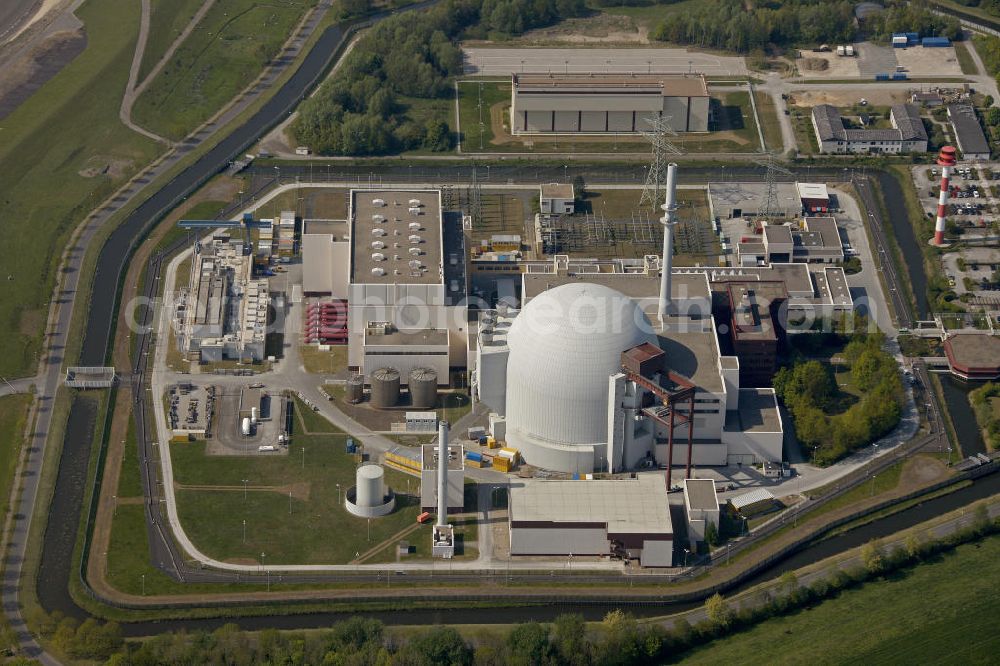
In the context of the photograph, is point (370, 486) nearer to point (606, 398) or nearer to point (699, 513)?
point (606, 398)

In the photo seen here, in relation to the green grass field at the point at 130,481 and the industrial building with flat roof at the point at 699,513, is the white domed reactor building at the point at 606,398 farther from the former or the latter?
the green grass field at the point at 130,481

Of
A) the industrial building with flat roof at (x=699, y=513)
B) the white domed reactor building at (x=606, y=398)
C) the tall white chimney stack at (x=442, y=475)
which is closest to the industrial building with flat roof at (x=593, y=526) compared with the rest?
the industrial building with flat roof at (x=699, y=513)

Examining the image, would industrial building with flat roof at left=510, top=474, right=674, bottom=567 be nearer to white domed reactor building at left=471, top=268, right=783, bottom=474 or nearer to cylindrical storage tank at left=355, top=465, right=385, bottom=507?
white domed reactor building at left=471, top=268, right=783, bottom=474

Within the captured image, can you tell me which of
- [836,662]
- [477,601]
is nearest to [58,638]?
[477,601]

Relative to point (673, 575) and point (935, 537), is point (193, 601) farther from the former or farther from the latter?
Result: point (935, 537)

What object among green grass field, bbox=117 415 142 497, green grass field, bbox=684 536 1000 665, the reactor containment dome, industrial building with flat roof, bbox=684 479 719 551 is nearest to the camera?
green grass field, bbox=684 536 1000 665

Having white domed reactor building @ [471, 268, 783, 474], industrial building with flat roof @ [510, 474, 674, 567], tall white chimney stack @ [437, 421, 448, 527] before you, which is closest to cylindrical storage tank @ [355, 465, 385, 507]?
tall white chimney stack @ [437, 421, 448, 527]
